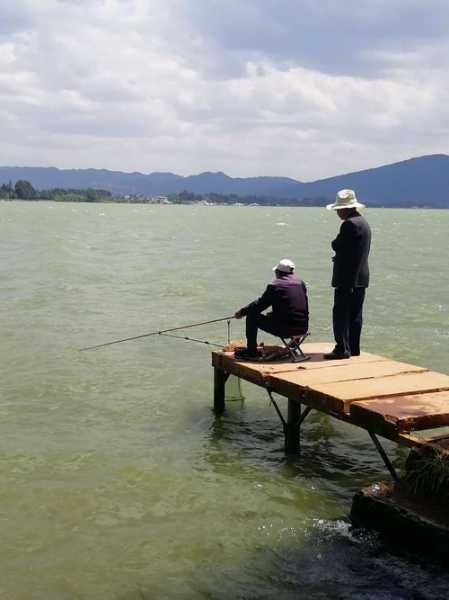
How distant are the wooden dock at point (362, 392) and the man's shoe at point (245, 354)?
12 centimetres

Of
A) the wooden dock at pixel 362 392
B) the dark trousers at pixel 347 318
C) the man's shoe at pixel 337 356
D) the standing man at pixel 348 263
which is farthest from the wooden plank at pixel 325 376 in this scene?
the standing man at pixel 348 263

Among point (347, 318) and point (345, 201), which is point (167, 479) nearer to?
point (347, 318)

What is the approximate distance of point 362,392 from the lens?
8.86 meters

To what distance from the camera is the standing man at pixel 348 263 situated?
405 inches

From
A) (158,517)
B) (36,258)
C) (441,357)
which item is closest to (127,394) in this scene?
(158,517)

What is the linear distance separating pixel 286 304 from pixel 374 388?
1.95 m

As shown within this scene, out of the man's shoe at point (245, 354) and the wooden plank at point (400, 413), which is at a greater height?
the man's shoe at point (245, 354)

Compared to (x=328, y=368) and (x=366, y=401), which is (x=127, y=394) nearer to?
(x=328, y=368)

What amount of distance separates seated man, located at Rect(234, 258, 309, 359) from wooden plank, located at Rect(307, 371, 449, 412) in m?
1.42

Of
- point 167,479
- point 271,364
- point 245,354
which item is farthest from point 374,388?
point 167,479

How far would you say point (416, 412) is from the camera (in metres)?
8.03

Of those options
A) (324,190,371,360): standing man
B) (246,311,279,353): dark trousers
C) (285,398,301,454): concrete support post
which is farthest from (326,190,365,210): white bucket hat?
(285,398,301,454): concrete support post

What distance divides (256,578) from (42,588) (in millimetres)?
1853

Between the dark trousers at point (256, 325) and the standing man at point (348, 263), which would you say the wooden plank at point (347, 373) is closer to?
the standing man at point (348, 263)
